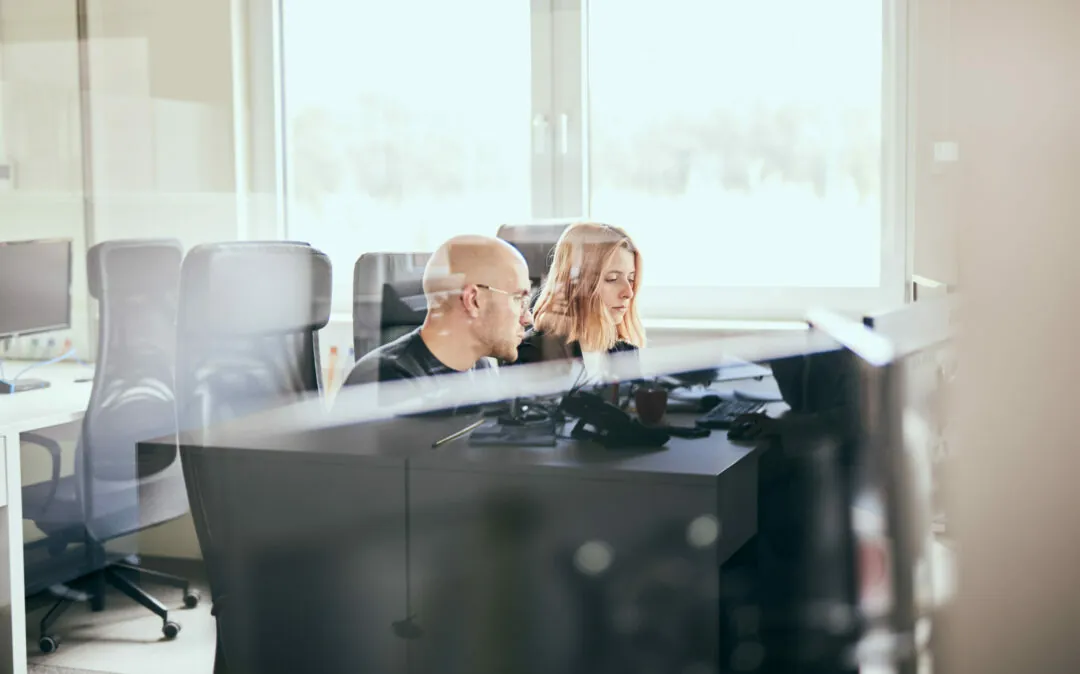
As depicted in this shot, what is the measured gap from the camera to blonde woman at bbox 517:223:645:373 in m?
1.46

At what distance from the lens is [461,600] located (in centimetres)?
150

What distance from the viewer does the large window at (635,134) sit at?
1346 millimetres

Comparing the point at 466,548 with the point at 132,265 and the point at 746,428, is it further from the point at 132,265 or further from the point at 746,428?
the point at 132,265

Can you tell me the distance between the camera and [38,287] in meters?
1.96

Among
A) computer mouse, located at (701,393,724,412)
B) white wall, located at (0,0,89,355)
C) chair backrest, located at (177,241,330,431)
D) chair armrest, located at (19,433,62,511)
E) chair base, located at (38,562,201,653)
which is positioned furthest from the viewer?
chair armrest, located at (19,433,62,511)

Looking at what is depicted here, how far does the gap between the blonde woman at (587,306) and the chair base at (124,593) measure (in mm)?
796

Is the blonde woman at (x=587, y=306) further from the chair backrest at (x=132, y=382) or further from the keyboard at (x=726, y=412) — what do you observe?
the chair backrest at (x=132, y=382)

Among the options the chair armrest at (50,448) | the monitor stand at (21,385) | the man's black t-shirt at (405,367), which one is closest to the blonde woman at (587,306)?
the man's black t-shirt at (405,367)

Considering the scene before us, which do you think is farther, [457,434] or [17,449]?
[17,449]

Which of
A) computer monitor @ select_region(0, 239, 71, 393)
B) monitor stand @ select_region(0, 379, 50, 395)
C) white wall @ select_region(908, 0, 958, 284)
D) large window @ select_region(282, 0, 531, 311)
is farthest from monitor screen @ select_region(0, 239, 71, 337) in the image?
white wall @ select_region(908, 0, 958, 284)

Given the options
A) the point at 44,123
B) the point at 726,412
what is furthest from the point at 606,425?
the point at 44,123

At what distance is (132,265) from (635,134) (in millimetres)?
1071

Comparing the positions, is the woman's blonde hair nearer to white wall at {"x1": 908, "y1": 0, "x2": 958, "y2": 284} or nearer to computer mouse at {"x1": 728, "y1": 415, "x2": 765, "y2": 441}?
computer mouse at {"x1": 728, "y1": 415, "x2": 765, "y2": 441}

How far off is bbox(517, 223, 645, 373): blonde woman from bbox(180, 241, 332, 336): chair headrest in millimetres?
411
